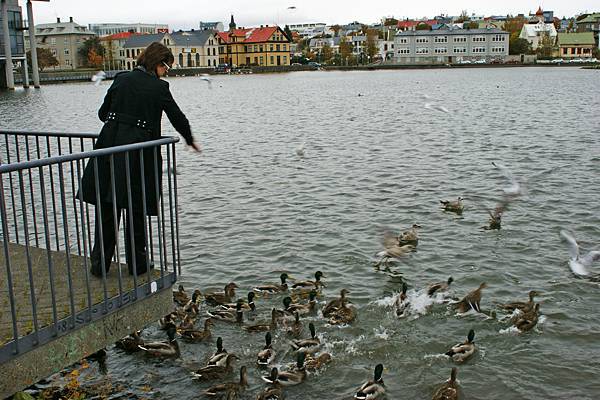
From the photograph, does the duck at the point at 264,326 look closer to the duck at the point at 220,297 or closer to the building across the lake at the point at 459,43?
the duck at the point at 220,297

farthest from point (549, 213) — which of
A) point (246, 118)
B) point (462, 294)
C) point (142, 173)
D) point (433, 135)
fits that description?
point (246, 118)

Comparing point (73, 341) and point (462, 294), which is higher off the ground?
point (73, 341)

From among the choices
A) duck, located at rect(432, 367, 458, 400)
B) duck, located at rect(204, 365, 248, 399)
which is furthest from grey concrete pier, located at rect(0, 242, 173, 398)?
duck, located at rect(432, 367, 458, 400)

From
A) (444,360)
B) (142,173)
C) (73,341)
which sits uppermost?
(142,173)

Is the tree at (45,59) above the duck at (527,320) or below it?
above

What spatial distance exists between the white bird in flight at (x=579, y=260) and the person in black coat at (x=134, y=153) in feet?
29.5

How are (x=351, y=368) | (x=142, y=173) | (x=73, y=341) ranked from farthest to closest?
(x=351, y=368) < (x=142, y=173) < (x=73, y=341)

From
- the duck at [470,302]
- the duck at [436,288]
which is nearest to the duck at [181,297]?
the duck at [436,288]

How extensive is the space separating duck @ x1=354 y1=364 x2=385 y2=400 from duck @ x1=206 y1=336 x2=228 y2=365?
1.86 metres

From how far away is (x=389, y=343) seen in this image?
10242 millimetres

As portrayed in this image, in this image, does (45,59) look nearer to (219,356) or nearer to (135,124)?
(219,356)

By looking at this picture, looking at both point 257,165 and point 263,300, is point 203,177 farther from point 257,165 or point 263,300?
point 263,300

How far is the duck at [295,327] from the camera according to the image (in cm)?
1060

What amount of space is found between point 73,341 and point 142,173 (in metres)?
1.64
